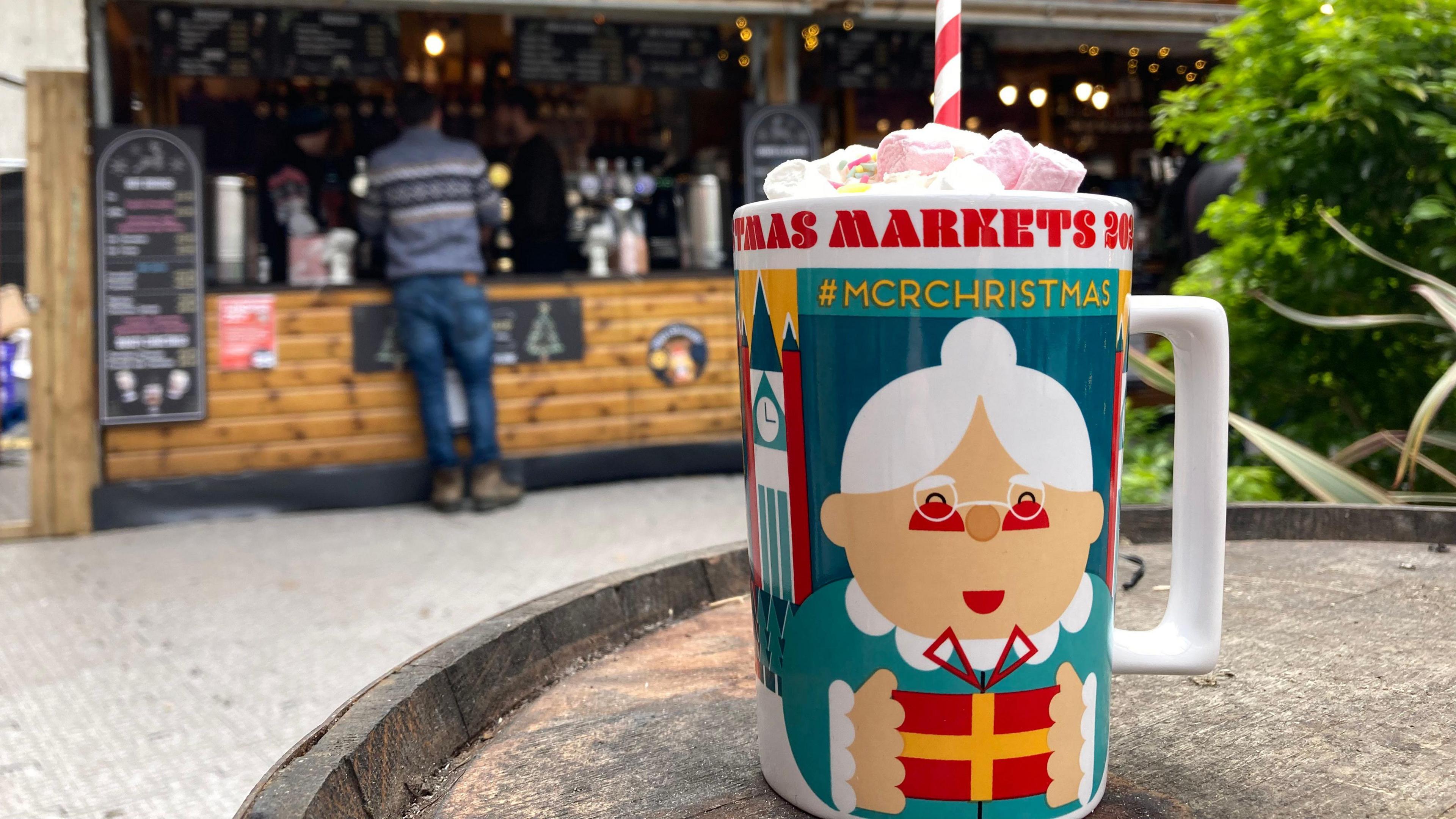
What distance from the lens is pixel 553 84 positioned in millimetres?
6582

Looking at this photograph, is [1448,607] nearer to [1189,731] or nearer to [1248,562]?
[1248,562]

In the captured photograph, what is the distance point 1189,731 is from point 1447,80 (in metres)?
2.33

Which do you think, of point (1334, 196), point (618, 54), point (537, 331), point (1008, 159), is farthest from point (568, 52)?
point (1008, 159)

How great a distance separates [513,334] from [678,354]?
81cm

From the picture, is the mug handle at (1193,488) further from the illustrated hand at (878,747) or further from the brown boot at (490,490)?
the brown boot at (490,490)

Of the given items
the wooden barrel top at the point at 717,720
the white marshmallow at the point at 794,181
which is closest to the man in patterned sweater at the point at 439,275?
the wooden barrel top at the point at 717,720

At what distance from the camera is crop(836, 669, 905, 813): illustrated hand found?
60cm

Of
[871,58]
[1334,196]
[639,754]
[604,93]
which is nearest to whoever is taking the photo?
[639,754]

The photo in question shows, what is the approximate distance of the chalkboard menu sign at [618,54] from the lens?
5305mm

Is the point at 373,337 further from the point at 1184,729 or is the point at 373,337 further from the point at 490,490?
the point at 1184,729

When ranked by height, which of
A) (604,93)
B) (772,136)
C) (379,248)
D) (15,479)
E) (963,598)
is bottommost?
(15,479)

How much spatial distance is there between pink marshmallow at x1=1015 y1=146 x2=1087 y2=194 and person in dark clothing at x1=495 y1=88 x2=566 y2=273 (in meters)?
4.80

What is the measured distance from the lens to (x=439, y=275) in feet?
15.1

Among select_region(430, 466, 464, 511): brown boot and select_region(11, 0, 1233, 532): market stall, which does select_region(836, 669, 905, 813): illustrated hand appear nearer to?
select_region(430, 466, 464, 511): brown boot
